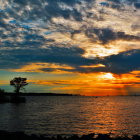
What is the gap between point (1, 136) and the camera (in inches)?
924

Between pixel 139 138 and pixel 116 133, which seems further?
pixel 116 133

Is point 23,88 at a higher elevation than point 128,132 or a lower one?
higher

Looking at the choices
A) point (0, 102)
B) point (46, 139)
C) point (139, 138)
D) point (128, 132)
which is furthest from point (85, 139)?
point (0, 102)

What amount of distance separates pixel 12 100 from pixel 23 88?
10.6 metres

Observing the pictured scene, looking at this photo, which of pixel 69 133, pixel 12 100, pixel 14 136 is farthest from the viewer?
pixel 12 100

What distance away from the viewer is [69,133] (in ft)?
Result: 103

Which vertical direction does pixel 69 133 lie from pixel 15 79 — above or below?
below

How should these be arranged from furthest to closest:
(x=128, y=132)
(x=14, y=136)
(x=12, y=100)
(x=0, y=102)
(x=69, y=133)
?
(x=12, y=100) < (x=0, y=102) < (x=128, y=132) < (x=69, y=133) < (x=14, y=136)

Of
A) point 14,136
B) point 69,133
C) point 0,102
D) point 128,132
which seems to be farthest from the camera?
point 0,102

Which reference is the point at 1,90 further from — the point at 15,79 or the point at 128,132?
the point at 128,132

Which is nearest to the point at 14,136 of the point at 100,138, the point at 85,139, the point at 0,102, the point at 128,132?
the point at 85,139

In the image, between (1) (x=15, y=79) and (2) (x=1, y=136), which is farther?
(1) (x=15, y=79)

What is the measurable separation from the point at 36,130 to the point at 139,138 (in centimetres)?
1644

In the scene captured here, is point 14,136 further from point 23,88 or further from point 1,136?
point 23,88
